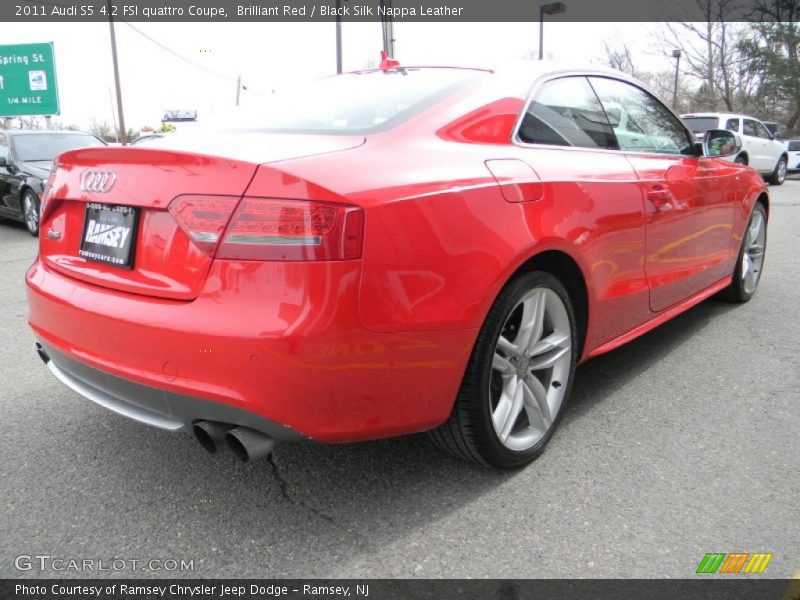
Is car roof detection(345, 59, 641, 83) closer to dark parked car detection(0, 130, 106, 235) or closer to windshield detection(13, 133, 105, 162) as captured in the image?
dark parked car detection(0, 130, 106, 235)

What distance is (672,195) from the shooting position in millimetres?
3301

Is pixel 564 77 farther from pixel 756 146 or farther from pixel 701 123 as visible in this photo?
pixel 756 146

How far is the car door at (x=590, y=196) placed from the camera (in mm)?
2494

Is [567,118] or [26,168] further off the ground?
[567,118]

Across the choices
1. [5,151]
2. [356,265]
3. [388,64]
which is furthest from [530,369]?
[5,151]

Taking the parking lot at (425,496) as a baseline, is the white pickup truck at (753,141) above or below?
above

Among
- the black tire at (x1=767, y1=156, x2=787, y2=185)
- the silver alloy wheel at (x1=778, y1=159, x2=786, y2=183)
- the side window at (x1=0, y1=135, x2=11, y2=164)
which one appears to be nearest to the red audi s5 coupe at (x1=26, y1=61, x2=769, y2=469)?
the side window at (x1=0, y1=135, x2=11, y2=164)

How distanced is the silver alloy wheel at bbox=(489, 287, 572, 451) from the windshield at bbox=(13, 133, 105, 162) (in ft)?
29.1

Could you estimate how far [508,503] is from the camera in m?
2.32

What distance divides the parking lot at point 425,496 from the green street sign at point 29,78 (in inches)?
934

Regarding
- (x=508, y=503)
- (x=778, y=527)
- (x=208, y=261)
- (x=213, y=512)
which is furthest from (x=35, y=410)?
(x=778, y=527)

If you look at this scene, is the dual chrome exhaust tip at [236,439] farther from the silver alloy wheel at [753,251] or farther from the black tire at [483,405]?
the silver alloy wheel at [753,251]

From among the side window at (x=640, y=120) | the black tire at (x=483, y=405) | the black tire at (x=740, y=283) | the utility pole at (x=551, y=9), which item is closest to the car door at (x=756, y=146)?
the utility pole at (x=551, y=9)

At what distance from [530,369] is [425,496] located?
2.00ft
